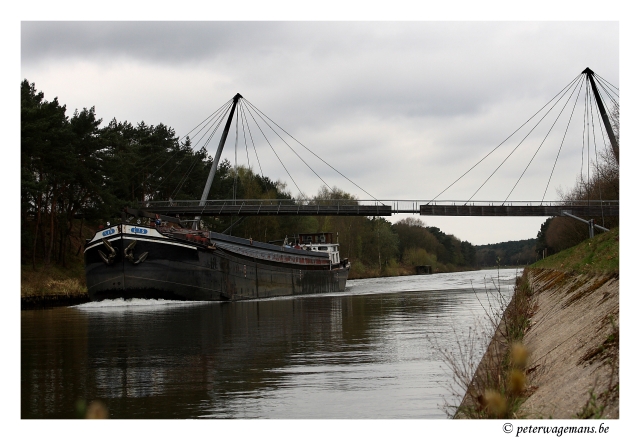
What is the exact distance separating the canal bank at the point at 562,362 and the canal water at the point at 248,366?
0.88 meters

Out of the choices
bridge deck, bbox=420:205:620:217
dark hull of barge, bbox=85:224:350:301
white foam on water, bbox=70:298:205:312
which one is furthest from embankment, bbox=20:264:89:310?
bridge deck, bbox=420:205:620:217

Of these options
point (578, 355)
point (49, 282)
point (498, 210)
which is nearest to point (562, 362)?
point (578, 355)

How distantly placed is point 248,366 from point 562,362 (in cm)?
698

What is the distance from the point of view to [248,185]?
96625 mm

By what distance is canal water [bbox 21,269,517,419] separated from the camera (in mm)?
11172

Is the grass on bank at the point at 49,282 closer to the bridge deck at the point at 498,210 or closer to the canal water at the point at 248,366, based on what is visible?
the canal water at the point at 248,366

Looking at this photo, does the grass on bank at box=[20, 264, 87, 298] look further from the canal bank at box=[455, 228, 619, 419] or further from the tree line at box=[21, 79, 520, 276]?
the canal bank at box=[455, 228, 619, 419]

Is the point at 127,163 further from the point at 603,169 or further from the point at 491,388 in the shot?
the point at 491,388

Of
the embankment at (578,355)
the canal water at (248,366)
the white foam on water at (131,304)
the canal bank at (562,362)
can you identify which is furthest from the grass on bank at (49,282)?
the embankment at (578,355)

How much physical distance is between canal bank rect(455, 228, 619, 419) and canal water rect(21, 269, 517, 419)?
2.89 feet

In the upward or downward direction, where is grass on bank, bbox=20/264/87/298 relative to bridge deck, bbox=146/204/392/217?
downward

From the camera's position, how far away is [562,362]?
11.6 m

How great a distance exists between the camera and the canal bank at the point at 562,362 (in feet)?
28.0

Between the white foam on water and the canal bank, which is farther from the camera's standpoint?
the white foam on water
